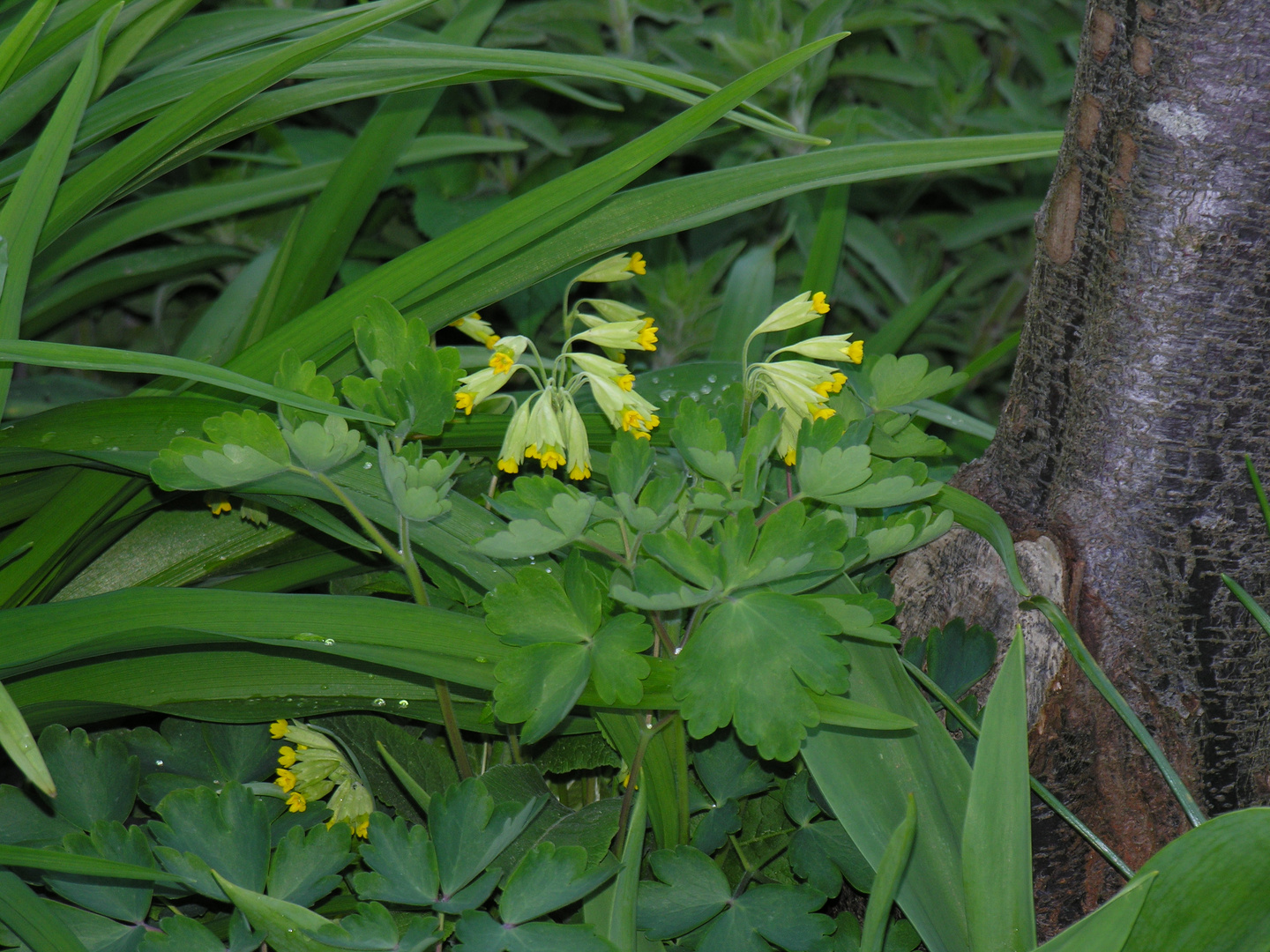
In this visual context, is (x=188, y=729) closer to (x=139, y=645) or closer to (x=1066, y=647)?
(x=139, y=645)

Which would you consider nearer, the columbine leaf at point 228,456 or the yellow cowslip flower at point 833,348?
the columbine leaf at point 228,456

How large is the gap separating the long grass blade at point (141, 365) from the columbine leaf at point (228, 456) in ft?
0.07

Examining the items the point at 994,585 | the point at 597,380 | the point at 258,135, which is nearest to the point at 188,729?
the point at 597,380

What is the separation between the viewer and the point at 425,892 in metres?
0.62

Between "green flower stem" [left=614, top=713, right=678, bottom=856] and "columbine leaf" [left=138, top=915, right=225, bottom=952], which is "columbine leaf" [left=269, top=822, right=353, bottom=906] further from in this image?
"green flower stem" [left=614, top=713, right=678, bottom=856]

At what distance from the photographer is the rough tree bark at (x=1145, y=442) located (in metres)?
0.75

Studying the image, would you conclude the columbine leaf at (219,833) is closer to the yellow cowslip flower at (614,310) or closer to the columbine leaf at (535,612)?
the columbine leaf at (535,612)

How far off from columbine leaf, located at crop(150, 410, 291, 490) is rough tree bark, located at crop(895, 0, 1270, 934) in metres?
0.58

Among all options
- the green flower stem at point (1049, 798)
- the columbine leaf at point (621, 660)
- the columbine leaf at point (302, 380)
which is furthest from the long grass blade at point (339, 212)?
the green flower stem at point (1049, 798)

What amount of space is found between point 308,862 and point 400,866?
0.28 feet

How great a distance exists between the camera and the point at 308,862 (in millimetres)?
661

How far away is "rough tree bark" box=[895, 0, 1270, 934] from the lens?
29.5 inches

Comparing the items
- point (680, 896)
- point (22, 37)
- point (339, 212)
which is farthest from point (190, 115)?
point (680, 896)

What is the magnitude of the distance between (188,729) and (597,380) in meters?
0.47
